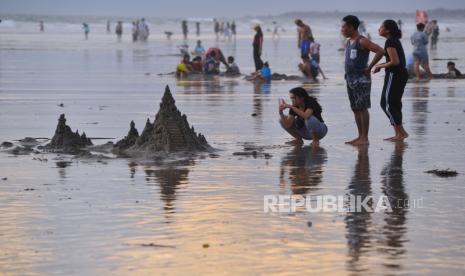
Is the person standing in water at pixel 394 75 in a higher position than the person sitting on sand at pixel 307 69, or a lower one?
higher

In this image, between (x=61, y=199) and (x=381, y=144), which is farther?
(x=381, y=144)

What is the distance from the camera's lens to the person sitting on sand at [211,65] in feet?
106

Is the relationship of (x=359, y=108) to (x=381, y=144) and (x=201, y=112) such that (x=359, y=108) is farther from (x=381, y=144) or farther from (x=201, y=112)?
(x=201, y=112)

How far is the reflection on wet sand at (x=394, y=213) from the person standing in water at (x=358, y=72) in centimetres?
115

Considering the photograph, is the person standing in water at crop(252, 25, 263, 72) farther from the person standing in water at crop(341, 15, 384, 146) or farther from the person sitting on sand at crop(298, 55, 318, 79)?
the person standing in water at crop(341, 15, 384, 146)

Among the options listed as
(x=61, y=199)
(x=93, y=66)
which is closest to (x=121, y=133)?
(x=61, y=199)

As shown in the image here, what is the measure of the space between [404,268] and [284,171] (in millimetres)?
4641

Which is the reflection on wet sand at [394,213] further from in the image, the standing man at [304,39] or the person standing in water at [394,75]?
the standing man at [304,39]

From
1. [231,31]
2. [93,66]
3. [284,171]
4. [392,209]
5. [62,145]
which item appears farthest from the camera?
[231,31]

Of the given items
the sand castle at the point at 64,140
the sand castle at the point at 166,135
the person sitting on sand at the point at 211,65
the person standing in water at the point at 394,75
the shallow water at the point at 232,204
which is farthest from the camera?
the person sitting on sand at the point at 211,65

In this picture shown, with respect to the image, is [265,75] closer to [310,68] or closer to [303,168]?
[310,68]

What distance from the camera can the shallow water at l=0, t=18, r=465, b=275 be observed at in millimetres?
7754

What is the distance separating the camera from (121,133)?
1606 cm

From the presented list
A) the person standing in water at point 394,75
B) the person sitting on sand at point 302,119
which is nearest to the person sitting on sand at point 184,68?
the person standing in water at point 394,75
